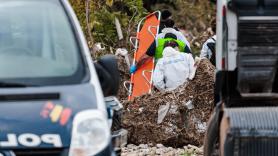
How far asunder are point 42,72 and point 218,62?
1.93 meters

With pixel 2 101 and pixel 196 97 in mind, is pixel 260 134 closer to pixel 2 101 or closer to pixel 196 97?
pixel 2 101

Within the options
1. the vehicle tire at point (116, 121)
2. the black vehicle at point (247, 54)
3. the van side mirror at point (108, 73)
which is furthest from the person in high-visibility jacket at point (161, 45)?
the van side mirror at point (108, 73)

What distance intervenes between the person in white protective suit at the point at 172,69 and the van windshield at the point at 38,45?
480 cm

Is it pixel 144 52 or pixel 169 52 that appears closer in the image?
pixel 169 52

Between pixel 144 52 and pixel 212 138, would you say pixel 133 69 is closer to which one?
pixel 144 52

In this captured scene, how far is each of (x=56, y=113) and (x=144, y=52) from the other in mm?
7285

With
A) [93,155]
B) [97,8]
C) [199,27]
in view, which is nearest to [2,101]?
[93,155]

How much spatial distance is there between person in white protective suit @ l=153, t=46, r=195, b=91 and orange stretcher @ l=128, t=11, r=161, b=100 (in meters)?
0.78

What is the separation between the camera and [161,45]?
12.1 meters

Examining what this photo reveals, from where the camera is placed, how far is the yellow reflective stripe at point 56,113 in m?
5.51

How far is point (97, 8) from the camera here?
1382cm

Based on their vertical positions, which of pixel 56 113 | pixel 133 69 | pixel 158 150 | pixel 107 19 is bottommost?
pixel 158 150

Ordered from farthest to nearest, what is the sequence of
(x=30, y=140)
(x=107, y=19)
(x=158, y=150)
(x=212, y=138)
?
(x=107, y=19), (x=158, y=150), (x=212, y=138), (x=30, y=140)

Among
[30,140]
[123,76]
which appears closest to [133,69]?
[123,76]
